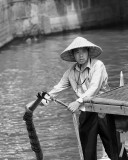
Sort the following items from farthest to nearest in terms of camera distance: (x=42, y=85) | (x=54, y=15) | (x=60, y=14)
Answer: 1. (x=60, y=14)
2. (x=54, y=15)
3. (x=42, y=85)

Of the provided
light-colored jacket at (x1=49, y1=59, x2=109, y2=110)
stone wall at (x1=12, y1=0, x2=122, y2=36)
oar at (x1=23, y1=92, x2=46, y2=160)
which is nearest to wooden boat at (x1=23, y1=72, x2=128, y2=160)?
oar at (x1=23, y1=92, x2=46, y2=160)

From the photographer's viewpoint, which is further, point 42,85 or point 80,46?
point 42,85

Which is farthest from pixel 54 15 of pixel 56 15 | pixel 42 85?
pixel 42 85

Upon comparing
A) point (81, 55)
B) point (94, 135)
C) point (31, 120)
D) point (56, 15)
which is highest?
point (81, 55)

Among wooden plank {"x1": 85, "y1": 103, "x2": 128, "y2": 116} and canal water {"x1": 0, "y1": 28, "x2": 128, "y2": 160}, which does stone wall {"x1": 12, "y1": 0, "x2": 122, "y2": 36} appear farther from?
wooden plank {"x1": 85, "y1": 103, "x2": 128, "y2": 116}

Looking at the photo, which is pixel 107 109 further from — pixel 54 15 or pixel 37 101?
pixel 54 15

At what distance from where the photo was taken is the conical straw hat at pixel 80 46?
17.7ft

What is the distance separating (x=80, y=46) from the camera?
211 inches

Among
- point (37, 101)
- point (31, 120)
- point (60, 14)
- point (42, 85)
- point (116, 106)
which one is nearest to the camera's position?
point (116, 106)

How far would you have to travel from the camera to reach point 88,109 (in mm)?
4934

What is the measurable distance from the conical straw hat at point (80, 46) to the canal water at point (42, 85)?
82.5 inches

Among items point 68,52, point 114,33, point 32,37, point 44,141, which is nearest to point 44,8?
point 32,37

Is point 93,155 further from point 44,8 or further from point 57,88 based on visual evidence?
point 44,8

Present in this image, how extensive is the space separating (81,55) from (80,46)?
0.10 meters
